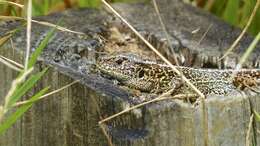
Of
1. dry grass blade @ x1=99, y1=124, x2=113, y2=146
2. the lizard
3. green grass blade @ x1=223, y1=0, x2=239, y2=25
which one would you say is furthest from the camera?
A: green grass blade @ x1=223, y1=0, x2=239, y2=25

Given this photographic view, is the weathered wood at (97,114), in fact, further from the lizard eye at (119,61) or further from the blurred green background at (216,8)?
the blurred green background at (216,8)

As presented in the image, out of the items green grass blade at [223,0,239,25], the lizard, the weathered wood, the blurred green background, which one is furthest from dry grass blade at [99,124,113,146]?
green grass blade at [223,0,239,25]

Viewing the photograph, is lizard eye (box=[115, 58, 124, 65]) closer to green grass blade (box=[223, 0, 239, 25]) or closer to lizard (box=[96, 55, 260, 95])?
lizard (box=[96, 55, 260, 95])

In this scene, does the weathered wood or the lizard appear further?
the lizard

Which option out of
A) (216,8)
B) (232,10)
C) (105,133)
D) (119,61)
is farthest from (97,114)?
(216,8)

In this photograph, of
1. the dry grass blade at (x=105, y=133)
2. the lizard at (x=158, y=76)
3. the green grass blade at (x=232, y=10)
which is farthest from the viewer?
the green grass blade at (x=232, y=10)

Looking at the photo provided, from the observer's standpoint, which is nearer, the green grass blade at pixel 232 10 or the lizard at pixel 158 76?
the lizard at pixel 158 76

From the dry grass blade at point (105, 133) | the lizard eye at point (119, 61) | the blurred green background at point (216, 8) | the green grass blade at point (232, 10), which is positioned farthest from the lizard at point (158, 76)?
the green grass blade at point (232, 10)

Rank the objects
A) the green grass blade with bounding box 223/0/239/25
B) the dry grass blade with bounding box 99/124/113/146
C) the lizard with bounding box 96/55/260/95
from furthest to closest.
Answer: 1. the green grass blade with bounding box 223/0/239/25
2. the lizard with bounding box 96/55/260/95
3. the dry grass blade with bounding box 99/124/113/146

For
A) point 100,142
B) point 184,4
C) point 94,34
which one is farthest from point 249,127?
point 184,4

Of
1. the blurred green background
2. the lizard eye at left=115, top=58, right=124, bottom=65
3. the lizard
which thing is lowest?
the blurred green background
